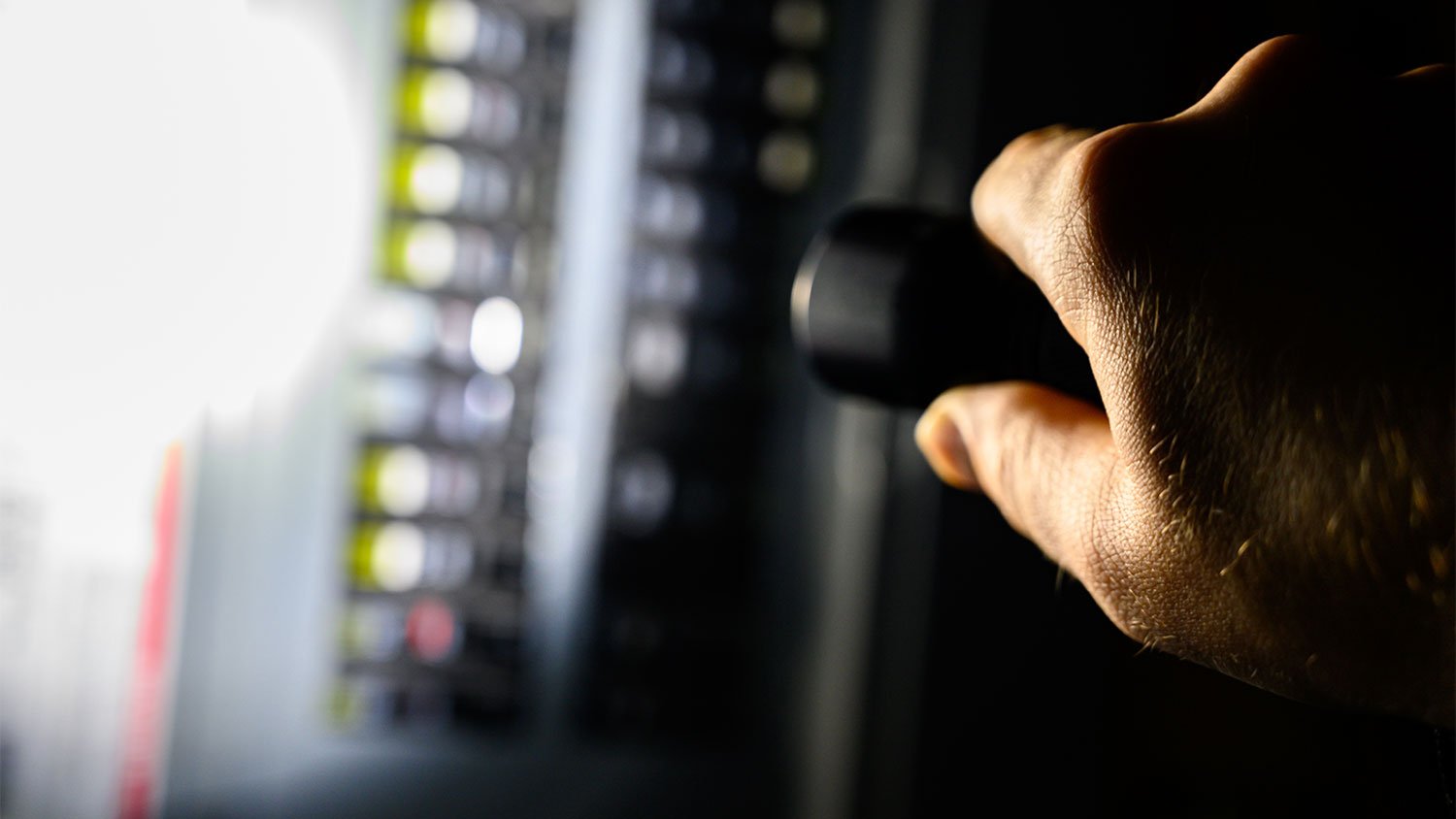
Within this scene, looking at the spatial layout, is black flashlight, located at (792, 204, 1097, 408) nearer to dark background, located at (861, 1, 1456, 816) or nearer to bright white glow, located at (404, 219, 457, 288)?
dark background, located at (861, 1, 1456, 816)

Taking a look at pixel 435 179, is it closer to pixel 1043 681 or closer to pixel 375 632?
pixel 375 632

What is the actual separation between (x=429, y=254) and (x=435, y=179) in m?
0.08

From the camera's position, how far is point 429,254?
1.16 metres

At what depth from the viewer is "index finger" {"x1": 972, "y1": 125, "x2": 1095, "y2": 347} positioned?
11.9 inches

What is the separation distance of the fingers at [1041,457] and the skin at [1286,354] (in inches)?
0.6

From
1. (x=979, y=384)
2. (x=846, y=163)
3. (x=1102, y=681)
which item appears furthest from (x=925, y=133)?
(x=979, y=384)

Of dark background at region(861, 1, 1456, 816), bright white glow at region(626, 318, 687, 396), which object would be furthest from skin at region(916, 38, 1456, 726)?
bright white glow at region(626, 318, 687, 396)

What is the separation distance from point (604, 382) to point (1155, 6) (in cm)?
61

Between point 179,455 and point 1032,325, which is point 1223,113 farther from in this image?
point 179,455

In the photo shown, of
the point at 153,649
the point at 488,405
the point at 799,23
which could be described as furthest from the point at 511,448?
the point at 799,23

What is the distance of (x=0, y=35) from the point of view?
40.6 inches

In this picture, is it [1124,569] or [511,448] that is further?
[511,448]

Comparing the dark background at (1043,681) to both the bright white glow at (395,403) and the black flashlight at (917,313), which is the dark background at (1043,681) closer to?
the bright white glow at (395,403)

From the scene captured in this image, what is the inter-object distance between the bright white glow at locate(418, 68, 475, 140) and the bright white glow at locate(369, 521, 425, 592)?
1.31 ft
